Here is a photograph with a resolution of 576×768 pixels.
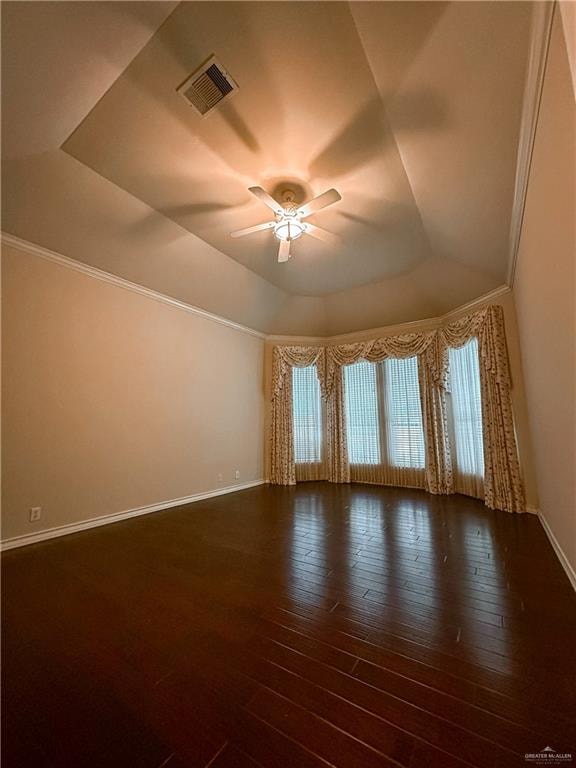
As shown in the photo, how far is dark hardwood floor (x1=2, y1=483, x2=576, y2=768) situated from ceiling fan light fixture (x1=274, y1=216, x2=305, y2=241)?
2.89 meters

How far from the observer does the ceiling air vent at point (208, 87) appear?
1.77 m

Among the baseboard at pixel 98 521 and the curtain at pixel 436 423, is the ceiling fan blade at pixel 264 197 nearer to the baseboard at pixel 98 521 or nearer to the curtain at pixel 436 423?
the curtain at pixel 436 423

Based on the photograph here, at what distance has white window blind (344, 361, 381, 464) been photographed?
532 centimetres

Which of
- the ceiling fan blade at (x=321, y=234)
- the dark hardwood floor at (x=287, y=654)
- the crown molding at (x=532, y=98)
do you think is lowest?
the dark hardwood floor at (x=287, y=654)

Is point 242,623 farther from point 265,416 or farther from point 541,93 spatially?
point 265,416

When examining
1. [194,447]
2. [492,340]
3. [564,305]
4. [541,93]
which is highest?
[541,93]

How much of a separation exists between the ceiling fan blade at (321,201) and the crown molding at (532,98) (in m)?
1.17

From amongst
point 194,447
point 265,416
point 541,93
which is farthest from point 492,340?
point 194,447

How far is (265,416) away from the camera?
219 inches

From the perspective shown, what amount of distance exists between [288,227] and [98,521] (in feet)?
11.7

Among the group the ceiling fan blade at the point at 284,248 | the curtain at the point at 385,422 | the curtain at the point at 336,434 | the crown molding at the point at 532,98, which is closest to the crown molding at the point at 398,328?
the curtain at the point at 385,422

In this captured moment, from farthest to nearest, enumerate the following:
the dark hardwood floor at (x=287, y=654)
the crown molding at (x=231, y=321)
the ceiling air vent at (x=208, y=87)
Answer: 1. the crown molding at (x=231, y=321)
2. the ceiling air vent at (x=208, y=87)
3. the dark hardwood floor at (x=287, y=654)

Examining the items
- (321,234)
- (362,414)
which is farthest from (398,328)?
(321,234)

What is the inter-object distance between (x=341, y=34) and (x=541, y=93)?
3.67 ft
